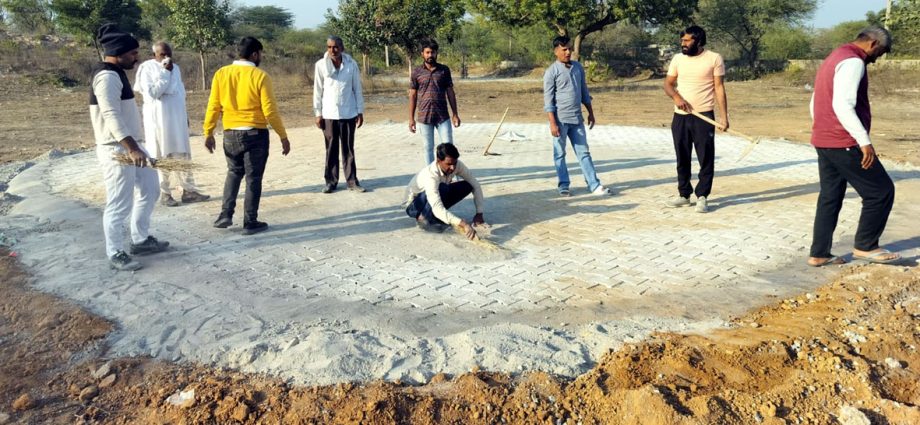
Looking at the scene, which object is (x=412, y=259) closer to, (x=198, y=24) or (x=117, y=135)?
(x=117, y=135)

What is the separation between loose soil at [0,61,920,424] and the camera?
3156 millimetres

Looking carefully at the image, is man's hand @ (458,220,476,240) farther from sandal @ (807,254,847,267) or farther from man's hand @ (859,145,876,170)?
man's hand @ (859,145,876,170)

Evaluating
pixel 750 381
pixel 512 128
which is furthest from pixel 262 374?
pixel 512 128

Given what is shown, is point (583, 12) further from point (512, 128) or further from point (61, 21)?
point (61, 21)

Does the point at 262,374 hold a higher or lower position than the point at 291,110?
lower

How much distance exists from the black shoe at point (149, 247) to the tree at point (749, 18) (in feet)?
123

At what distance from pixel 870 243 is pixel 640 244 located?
5.75 feet

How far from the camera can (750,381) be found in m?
3.46

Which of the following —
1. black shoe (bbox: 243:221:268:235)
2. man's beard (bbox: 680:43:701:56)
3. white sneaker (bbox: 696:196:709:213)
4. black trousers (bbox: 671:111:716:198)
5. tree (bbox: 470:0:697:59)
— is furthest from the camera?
tree (bbox: 470:0:697:59)

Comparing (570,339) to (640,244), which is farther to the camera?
(640,244)

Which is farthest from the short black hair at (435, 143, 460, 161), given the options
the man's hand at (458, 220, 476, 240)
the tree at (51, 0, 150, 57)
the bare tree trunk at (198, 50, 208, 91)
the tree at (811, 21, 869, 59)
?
the tree at (811, 21, 869, 59)

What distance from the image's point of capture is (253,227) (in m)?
6.16

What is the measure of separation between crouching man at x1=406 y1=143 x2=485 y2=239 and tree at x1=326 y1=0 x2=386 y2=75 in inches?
893

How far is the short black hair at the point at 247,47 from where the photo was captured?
5.97 meters
